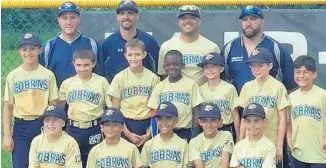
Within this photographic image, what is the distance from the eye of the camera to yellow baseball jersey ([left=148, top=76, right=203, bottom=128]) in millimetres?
7395

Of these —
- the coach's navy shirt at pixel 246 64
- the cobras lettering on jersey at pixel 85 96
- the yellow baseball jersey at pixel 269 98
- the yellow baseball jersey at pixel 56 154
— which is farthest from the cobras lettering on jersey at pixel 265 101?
the yellow baseball jersey at pixel 56 154

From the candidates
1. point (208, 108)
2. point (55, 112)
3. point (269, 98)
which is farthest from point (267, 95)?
point (55, 112)

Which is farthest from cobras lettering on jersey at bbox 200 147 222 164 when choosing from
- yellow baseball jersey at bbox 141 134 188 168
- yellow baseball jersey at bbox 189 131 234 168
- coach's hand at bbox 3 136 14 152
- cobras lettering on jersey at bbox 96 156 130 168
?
coach's hand at bbox 3 136 14 152

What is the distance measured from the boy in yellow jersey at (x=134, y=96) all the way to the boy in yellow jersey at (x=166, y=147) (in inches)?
9.3

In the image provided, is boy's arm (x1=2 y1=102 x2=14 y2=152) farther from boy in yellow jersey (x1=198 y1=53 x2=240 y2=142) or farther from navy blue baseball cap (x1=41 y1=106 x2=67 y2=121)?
boy in yellow jersey (x1=198 y1=53 x2=240 y2=142)

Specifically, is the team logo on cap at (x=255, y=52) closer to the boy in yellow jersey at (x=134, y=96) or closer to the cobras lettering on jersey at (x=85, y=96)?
the boy in yellow jersey at (x=134, y=96)

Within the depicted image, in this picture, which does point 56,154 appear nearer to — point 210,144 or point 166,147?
point 166,147

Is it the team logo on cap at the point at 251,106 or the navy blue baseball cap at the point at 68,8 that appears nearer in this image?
the team logo on cap at the point at 251,106

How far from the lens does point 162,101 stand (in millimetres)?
7391

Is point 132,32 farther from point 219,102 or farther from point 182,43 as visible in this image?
point 219,102

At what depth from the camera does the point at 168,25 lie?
848 centimetres

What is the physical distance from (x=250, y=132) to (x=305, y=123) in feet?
1.50

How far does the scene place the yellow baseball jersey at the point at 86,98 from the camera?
24.4 ft

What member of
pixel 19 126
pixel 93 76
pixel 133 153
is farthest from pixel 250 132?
pixel 19 126
